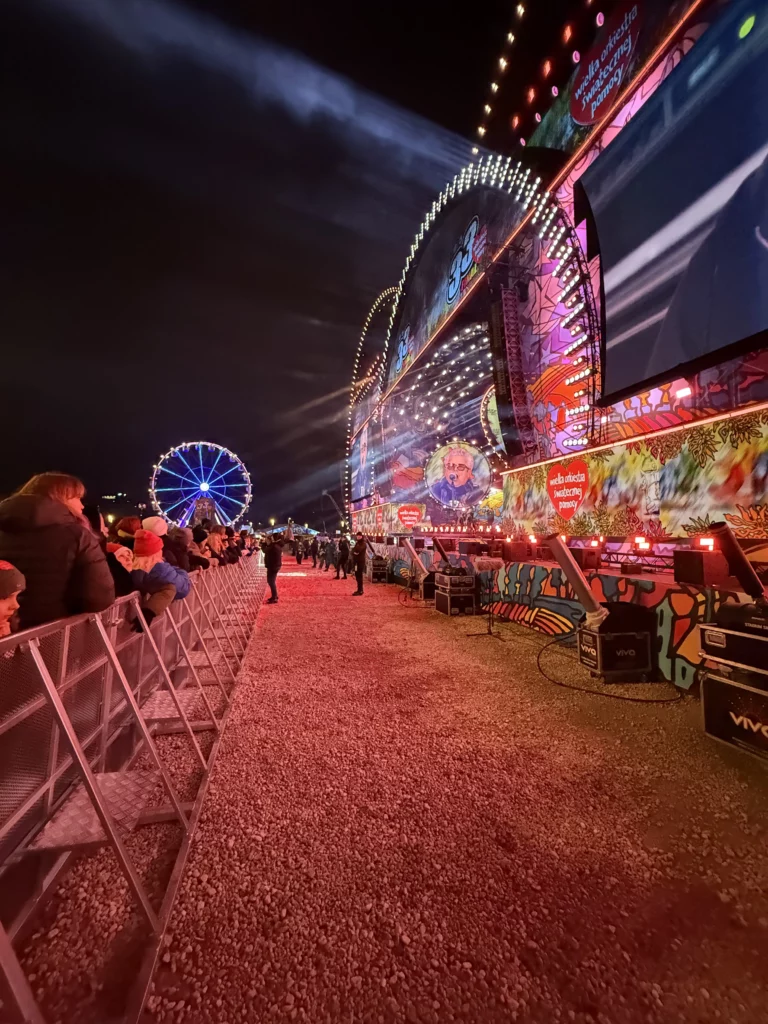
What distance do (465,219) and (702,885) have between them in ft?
89.1

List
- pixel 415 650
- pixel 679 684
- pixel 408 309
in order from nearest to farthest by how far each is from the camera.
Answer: pixel 679 684
pixel 415 650
pixel 408 309

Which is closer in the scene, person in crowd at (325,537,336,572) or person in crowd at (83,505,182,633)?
person in crowd at (83,505,182,633)

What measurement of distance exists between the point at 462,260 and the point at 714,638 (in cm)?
2292

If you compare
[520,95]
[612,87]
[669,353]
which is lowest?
[669,353]

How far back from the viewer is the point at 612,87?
40.7ft

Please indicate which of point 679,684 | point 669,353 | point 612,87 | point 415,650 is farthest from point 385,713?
point 612,87

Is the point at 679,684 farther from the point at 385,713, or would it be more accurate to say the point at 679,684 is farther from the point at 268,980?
the point at 268,980

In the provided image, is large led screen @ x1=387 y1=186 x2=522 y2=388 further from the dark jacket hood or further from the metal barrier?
the metal barrier

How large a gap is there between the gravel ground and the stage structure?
10.6 feet

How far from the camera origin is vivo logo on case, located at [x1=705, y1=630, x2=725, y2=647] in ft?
12.2

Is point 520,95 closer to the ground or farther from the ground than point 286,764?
farther from the ground

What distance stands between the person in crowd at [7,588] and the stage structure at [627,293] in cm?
639

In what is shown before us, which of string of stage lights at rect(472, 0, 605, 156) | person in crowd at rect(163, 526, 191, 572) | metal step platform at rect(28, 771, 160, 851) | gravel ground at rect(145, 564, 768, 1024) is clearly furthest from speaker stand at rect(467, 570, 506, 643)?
string of stage lights at rect(472, 0, 605, 156)

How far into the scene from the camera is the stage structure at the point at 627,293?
8.21 m
